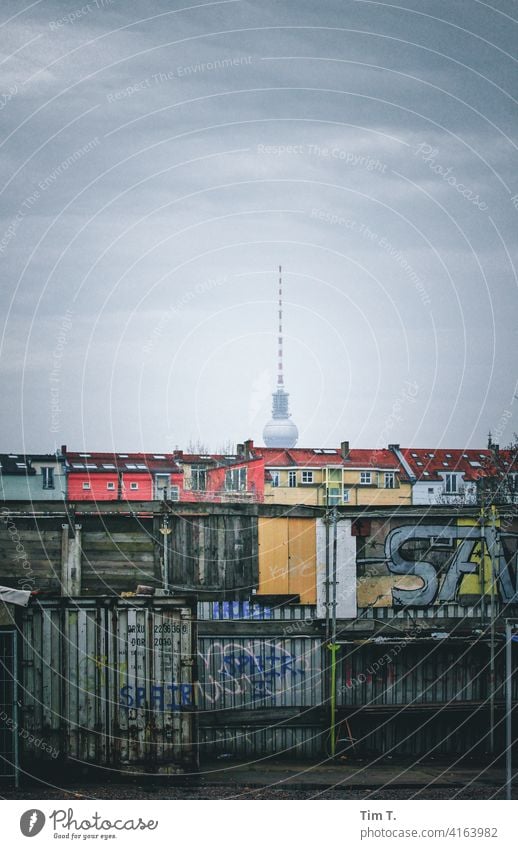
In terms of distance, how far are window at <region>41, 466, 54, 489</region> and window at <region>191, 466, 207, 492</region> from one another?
11.5 m

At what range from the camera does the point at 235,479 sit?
87.6 m

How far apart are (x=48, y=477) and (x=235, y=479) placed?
1562cm

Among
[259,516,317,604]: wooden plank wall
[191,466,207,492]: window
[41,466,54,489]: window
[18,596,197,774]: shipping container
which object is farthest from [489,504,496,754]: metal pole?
[191,466,207,492]: window

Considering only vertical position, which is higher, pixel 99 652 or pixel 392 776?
pixel 99 652

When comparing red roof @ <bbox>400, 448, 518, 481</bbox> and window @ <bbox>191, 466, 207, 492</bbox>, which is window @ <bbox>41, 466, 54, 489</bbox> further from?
red roof @ <bbox>400, 448, 518, 481</bbox>

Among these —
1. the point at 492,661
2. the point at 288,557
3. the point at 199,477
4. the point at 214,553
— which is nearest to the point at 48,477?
the point at 199,477

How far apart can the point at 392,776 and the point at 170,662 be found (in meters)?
4.60

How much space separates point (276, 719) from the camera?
70.2 feet

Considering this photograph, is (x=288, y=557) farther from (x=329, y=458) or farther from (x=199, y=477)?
(x=329, y=458)

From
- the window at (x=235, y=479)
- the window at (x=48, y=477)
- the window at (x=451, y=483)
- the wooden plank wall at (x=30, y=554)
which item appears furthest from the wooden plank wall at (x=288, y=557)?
the window at (x=451, y=483)

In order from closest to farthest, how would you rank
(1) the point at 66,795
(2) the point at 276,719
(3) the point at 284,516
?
(1) the point at 66,795, (2) the point at 276,719, (3) the point at 284,516

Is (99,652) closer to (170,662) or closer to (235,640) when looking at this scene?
(170,662)

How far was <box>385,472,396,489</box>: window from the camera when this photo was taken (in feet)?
299

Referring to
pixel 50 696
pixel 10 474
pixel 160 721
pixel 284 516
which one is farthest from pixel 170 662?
pixel 10 474
